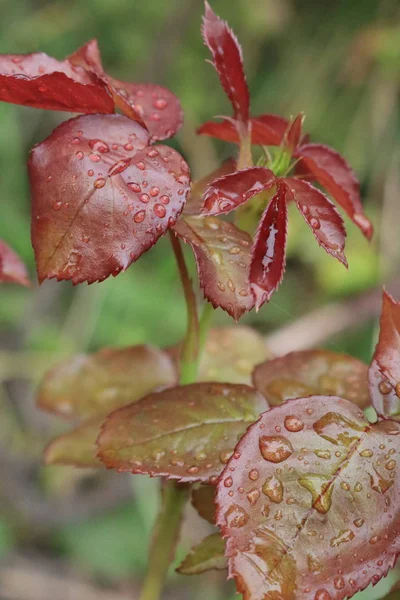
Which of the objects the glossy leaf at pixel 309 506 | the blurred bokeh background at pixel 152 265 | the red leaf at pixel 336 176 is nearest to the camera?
the glossy leaf at pixel 309 506

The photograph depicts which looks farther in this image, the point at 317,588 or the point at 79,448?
the point at 79,448

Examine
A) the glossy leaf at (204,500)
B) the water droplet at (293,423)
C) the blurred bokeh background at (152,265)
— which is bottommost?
the blurred bokeh background at (152,265)

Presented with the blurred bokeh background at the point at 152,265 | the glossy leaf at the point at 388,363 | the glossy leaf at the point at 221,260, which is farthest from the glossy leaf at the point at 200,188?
the blurred bokeh background at the point at 152,265

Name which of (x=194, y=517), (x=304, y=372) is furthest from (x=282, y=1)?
(x=304, y=372)

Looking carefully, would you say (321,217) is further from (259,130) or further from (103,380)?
(103,380)

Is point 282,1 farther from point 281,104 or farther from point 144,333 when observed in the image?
point 144,333

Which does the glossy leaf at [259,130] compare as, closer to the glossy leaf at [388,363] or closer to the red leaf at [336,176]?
the red leaf at [336,176]

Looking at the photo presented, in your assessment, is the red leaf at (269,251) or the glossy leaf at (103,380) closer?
the red leaf at (269,251)
